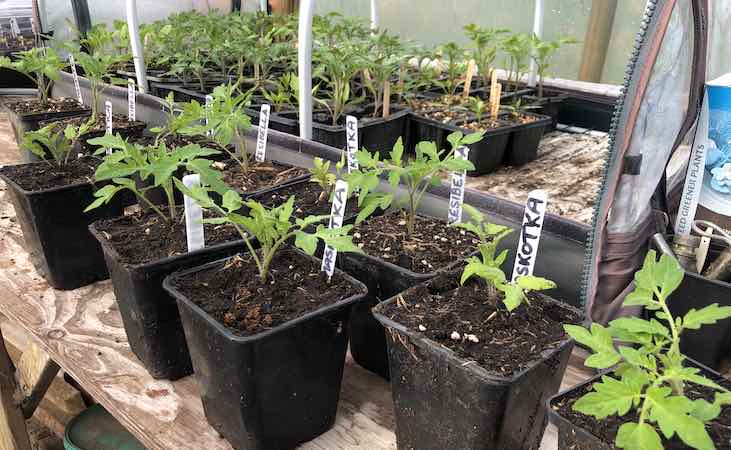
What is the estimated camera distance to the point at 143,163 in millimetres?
969

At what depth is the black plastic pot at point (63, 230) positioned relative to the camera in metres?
1.19

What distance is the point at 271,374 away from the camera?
797 mm

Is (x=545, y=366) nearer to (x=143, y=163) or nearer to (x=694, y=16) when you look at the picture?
(x=694, y=16)

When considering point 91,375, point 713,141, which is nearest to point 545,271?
point 713,141

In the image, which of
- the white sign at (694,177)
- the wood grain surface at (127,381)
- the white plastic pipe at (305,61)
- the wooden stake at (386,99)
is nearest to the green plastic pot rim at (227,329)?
the wood grain surface at (127,381)

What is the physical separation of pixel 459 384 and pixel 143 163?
0.63 meters

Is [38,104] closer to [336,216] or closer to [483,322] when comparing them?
[336,216]

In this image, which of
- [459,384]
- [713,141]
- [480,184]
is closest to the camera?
[459,384]

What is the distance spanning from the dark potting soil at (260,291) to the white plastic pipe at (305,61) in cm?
62

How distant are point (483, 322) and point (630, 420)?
22cm

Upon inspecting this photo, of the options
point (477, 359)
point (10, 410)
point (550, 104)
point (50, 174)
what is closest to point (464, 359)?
point (477, 359)

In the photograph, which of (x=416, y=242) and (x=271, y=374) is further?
(x=416, y=242)

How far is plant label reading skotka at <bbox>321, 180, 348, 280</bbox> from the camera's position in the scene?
2.92 feet

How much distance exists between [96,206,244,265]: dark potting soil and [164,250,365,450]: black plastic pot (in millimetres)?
101
